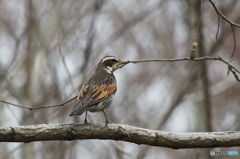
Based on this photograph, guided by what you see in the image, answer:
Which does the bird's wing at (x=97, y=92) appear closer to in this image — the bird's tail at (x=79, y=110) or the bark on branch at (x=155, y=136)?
the bird's tail at (x=79, y=110)

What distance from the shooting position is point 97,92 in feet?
28.0

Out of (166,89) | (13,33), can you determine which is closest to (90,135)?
(13,33)

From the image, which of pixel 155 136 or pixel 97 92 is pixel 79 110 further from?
pixel 155 136

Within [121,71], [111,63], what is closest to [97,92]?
[111,63]

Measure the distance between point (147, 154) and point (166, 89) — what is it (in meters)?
4.86

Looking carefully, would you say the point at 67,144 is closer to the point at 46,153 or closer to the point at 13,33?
the point at 46,153

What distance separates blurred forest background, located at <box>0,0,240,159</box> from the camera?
12523 mm

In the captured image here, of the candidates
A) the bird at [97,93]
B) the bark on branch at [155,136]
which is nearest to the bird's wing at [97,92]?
the bird at [97,93]

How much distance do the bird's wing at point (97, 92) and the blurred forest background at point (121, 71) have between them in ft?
5.16

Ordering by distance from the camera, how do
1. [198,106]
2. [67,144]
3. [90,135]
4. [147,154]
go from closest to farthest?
1. [90,135]
2. [67,144]
3. [147,154]
4. [198,106]

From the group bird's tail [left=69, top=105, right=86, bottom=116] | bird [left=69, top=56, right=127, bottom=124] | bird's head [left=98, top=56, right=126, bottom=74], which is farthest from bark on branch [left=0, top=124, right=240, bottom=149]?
bird's head [left=98, top=56, right=126, bottom=74]

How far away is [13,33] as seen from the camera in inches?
586

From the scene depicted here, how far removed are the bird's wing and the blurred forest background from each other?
157 cm

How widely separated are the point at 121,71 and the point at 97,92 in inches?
359
